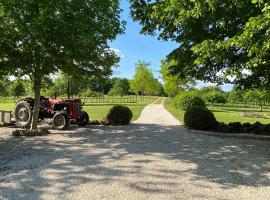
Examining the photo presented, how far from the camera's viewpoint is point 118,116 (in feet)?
62.4

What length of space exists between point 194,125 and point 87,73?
5.49 meters

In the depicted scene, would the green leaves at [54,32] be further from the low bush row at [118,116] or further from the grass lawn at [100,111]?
the grass lawn at [100,111]

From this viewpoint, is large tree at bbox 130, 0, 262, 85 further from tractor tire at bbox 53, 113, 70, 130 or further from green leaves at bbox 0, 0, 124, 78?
tractor tire at bbox 53, 113, 70, 130

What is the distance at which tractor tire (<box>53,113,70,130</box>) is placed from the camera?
1669 cm

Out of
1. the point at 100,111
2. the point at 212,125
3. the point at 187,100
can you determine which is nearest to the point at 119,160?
the point at 212,125

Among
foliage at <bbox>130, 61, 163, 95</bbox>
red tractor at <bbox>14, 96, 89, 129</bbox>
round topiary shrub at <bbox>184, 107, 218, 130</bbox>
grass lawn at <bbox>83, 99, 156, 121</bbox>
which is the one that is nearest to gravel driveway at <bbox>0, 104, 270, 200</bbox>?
round topiary shrub at <bbox>184, 107, 218, 130</bbox>

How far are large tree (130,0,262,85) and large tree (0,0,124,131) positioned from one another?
80.4 inches

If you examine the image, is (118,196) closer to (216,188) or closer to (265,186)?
(216,188)

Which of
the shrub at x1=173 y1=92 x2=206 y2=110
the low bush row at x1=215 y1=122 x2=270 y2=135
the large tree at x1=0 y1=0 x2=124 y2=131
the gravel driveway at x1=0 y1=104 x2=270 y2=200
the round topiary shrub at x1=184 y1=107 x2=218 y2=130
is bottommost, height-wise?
the gravel driveway at x1=0 y1=104 x2=270 y2=200

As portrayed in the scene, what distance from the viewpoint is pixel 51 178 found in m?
7.51

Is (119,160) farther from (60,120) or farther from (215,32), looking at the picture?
(60,120)

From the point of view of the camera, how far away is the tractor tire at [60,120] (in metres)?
16.7

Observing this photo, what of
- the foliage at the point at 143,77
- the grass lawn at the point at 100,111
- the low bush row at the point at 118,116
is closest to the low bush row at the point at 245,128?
the low bush row at the point at 118,116

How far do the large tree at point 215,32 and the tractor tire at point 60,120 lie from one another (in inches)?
248
